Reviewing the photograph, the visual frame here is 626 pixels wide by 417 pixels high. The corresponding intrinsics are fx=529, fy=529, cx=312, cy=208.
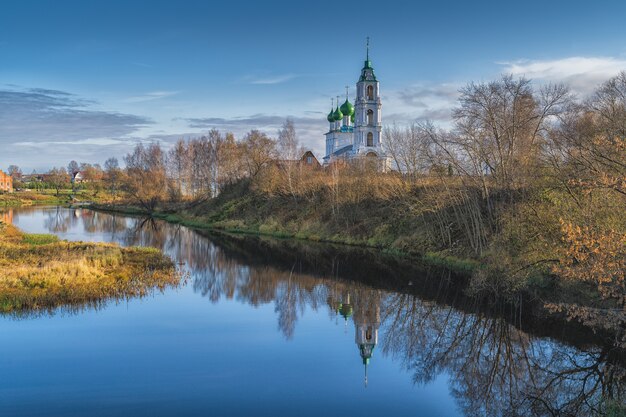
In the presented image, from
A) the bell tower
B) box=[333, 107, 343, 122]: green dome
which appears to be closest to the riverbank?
the bell tower

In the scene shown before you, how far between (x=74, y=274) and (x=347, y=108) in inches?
2833

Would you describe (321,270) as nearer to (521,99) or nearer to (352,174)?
(521,99)

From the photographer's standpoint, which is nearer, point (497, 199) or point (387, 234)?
point (497, 199)

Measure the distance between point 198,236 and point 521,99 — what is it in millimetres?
28055

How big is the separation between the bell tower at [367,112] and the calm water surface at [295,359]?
53833 mm

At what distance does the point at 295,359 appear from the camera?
1395 centimetres

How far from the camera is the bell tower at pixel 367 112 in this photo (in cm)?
7400

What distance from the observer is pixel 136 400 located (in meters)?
11.1

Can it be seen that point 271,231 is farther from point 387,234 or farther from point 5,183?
point 5,183

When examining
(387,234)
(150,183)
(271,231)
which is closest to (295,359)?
(387,234)

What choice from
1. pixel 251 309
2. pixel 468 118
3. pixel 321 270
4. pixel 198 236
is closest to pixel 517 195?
pixel 468 118

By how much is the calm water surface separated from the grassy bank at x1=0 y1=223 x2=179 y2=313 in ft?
3.21

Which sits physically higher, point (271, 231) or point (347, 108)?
point (347, 108)

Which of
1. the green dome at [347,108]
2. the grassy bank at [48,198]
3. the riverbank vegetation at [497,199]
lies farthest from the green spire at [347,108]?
the grassy bank at [48,198]
